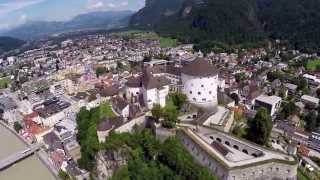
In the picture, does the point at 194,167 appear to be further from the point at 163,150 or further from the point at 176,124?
the point at 176,124

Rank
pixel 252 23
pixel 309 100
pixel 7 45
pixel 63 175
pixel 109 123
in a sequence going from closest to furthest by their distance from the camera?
pixel 63 175
pixel 109 123
pixel 309 100
pixel 252 23
pixel 7 45

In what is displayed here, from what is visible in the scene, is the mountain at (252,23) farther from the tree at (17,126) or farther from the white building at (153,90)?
the tree at (17,126)

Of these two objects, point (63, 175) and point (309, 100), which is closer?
point (63, 175)

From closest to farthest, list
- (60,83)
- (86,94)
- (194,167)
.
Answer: (194,167), (86,94), (60,83)

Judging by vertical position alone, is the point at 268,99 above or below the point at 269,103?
above

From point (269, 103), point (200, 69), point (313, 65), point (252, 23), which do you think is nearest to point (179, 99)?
point (200, 69)

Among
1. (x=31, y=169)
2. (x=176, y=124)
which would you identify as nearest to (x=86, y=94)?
(x=31, y=169)

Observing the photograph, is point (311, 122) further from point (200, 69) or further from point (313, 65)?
point (313, 65)
